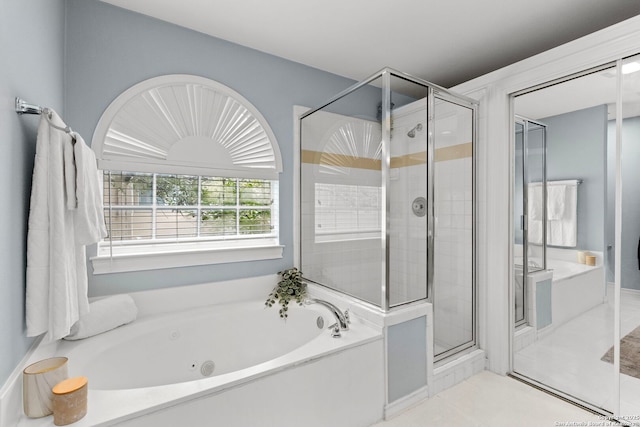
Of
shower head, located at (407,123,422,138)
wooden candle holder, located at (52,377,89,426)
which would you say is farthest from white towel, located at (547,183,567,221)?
wooden candle holder, located at (52,377,89,426)

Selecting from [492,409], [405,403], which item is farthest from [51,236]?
[492,409]

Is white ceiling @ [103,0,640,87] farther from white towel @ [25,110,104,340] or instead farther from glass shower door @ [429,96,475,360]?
white towel @ [25,110,104,340]

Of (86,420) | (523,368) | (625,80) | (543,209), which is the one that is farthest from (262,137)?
(523,368)

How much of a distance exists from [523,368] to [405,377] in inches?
41.1

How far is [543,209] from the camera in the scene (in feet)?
7.00

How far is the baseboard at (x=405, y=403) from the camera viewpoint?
179cm

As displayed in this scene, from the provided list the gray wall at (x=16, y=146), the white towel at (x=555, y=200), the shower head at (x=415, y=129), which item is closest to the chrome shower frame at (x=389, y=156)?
the shower head at (x=415, y=129)

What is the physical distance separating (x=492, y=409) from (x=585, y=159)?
5.54 feet

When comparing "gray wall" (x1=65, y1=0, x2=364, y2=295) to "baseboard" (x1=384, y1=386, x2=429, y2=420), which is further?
"gray wall" (x1=65, y1=0, x2=364, y2=295)

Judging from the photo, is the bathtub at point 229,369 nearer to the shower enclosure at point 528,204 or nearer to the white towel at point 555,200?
the shower enclosure at point 528,204

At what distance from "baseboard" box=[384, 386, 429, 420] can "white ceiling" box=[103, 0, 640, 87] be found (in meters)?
2.48

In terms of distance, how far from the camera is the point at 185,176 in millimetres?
2262

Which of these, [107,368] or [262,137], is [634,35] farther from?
[107,368]

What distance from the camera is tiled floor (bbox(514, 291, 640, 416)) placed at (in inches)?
66.7
